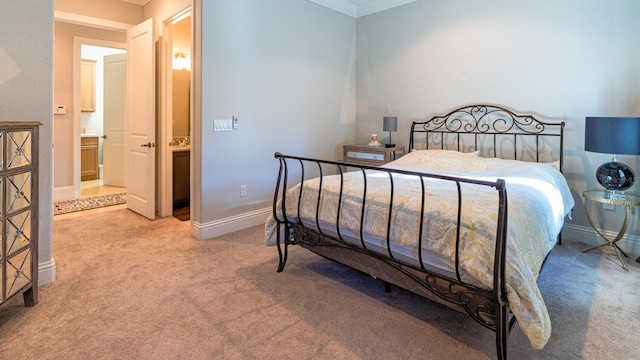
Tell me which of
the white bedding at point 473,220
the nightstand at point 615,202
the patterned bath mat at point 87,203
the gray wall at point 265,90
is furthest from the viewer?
the patterned bath mat at point 87,203

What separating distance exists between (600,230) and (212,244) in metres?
3.82

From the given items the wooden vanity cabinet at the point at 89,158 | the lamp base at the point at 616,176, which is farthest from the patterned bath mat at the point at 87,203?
the lamp base at the point at 616,176

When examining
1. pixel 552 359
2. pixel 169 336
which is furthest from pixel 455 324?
pixel 169 336

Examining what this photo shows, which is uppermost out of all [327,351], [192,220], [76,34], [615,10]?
[76,34]

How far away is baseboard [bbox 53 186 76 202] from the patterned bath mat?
19 cm

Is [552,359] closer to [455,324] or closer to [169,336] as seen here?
[455,324]

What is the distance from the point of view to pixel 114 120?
631 centimetres

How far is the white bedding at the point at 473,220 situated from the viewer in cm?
160

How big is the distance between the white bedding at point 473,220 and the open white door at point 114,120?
4727 millimetres

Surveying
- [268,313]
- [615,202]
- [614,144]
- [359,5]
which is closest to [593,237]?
[615,202]

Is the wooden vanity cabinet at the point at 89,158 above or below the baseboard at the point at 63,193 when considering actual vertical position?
above

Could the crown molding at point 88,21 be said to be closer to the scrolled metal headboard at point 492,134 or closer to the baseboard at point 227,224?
the baseboard at point 227,224

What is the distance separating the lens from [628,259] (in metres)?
3.18

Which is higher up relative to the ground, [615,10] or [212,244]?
[615,10]
